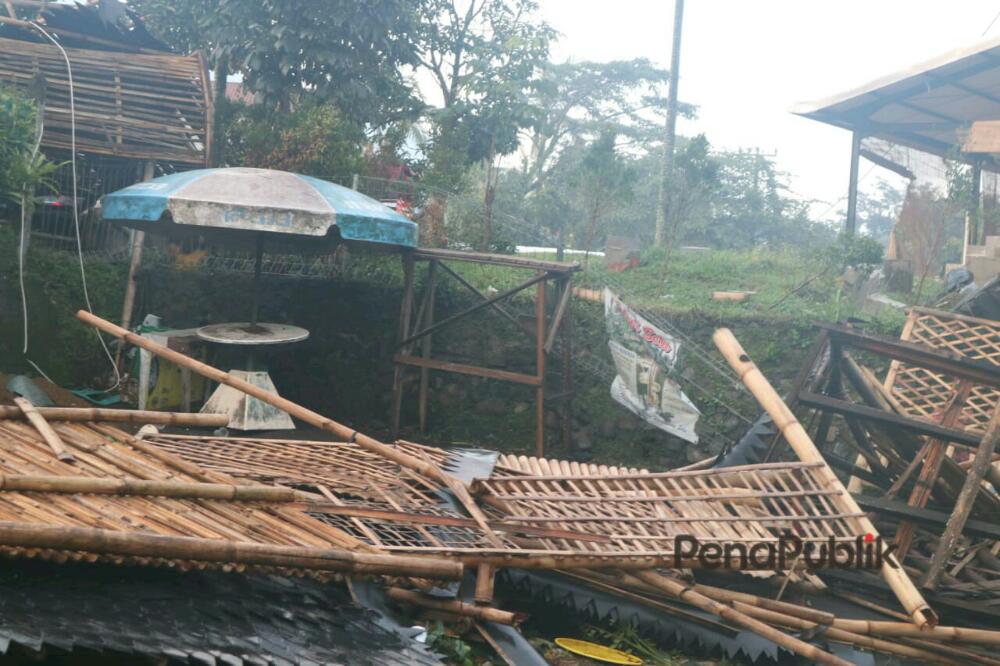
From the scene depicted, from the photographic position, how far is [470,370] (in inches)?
352

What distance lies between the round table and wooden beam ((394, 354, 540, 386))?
113cm

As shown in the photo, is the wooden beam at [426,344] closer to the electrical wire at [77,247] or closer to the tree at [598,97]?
the electrical wire at [77,247]

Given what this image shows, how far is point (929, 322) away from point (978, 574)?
7.61 ft

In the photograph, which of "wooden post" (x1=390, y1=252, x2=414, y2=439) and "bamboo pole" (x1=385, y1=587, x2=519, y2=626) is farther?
"wooden post" (x1=390, y1=252, x2=414, y2=439)

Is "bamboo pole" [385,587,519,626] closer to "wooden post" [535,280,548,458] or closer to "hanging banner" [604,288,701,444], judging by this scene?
"wooden post" [535,280,548,458]

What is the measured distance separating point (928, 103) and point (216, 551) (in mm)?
13604

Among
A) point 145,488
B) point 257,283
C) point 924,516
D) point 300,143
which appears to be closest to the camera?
point 145,488

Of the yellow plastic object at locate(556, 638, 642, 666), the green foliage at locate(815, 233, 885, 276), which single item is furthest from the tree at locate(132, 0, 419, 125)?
the yellow plastic object at locate(556, 638, 642, 666)

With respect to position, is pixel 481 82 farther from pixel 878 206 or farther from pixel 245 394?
pixel 878 206

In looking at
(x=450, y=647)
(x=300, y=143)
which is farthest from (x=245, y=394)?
(x=450, y=647)

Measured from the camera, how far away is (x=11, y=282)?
855 centimetres

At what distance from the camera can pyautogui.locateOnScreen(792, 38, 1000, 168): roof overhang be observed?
12664mm

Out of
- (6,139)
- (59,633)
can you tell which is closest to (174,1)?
(6,139)

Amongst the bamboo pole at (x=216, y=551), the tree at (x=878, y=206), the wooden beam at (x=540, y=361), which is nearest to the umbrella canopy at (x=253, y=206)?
the wooden beam at (x=540, y=361)
